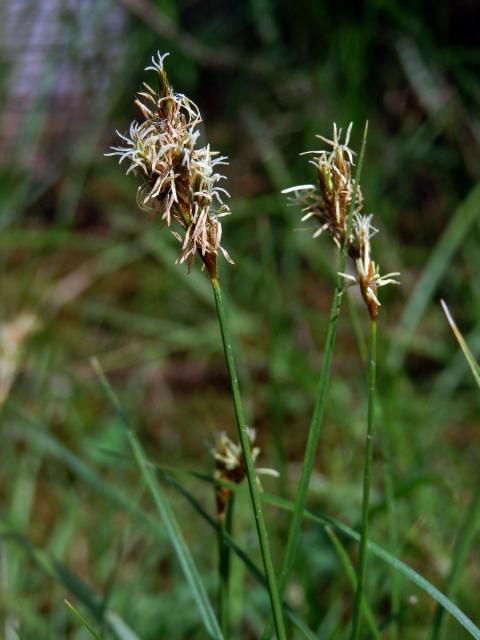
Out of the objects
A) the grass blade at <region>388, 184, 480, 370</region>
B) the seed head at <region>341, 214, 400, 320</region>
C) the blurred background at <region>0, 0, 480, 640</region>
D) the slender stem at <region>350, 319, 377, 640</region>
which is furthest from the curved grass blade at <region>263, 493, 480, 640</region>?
the grass blade at <region>388, 184, 480, 370</region>

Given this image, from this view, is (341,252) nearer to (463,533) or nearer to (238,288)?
(463,533)

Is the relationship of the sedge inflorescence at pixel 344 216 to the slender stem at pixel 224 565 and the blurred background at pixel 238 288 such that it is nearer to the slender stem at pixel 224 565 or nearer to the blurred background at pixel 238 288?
the slender stem at pixel 224 565

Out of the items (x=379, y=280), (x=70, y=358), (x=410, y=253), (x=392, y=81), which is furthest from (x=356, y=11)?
(x=379, y=280)

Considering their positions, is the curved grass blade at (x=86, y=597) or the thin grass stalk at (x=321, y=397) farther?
the curved grass blade at (x=86, y=597)

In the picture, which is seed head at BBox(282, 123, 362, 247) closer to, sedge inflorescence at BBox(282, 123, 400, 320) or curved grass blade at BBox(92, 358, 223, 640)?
sedge inflorescence at BBox(282, 123, 400, 320)

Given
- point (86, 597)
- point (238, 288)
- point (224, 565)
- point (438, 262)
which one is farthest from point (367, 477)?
point (238, 288)

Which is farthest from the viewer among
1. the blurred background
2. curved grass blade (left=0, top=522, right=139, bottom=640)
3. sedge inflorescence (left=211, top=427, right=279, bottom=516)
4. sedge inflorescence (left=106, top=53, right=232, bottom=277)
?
the blurred background

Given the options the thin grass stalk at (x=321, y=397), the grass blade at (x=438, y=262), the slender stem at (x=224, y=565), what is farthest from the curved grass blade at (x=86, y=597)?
the grass blade at (x=438, y=262)

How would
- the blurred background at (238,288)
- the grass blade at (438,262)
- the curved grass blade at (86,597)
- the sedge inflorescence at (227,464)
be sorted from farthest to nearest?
the grass blade at (438,262) < the blurred background at (238,288) < the curved grass blade at (86,597) < the sedge inflorescence at (227,464)

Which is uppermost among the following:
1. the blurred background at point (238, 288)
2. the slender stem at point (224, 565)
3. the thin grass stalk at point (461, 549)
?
the thin grass stalk at point (461, 549)
